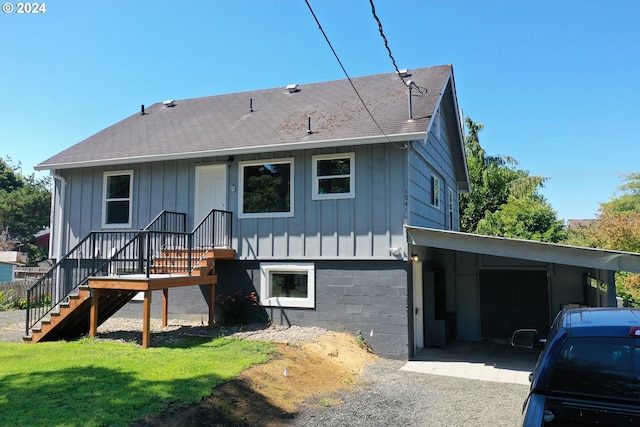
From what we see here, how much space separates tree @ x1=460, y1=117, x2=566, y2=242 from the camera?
77.2 ft

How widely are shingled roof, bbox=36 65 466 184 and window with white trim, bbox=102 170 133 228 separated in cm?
63

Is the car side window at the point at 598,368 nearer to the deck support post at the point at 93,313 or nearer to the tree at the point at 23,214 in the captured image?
the deck support post at the point at 93,313

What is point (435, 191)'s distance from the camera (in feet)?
41.5

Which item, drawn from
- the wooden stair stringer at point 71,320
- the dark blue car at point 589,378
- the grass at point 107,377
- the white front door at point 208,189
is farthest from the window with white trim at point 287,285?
the dark blue car at point 589,378

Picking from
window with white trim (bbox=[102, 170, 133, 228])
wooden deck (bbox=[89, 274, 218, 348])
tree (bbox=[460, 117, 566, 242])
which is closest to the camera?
wooden deck (bbox=[89, 274, 218, 348])

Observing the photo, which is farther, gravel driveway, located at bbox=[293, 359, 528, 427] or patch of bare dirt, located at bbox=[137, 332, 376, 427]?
gravel driveway, located at bbox=[293, 359, 528, 427]

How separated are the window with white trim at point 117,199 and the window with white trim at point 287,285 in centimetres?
448

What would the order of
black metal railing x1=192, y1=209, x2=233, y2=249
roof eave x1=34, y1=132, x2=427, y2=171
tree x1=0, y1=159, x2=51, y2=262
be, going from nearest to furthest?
roof eave x1=34, y1=132, x2=427, y2=171 < black metal railing x1=192, y1=209, x2=233, y2=249 < tree x1=0, y1=159, x2=51, y2=262

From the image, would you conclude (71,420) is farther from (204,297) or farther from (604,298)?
(604,298)

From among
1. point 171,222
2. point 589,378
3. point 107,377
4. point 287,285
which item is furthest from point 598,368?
point 171,222

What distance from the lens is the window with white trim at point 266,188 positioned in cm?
1048

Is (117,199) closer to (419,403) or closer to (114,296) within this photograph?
(114,296)

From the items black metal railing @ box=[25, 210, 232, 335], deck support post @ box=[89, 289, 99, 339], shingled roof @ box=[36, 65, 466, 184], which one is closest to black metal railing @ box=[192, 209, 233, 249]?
black metal railing @ box=[25, 210, 232, 335]

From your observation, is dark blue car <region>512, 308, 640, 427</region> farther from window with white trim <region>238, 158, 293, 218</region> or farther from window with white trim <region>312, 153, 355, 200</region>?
window with white trim <region>238, 158, 293, 218</region>
